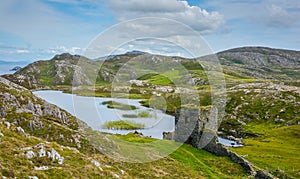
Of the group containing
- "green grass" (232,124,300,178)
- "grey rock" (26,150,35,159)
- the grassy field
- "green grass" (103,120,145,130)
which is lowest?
"green grass" (232,124,300,178)

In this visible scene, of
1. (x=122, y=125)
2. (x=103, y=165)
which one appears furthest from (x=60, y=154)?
(x=122, y=125)

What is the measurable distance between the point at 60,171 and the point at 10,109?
24.9m

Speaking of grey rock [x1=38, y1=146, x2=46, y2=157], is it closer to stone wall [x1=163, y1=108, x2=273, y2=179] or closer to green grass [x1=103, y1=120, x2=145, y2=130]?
stone wall [x1=163, y1=108, x2=273, y2=179]

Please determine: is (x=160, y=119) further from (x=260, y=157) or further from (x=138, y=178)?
(x=138, y=178)

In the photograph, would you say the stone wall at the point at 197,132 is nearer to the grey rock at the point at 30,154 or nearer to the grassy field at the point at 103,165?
the grassy field at the point at 103,165

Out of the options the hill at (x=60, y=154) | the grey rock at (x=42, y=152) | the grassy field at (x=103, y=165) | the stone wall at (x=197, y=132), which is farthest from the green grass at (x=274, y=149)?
the grey rock at (x=42, y=152)

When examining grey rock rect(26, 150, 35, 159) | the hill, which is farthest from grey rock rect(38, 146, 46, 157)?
grey rock rect(26, 150, 35, 159)

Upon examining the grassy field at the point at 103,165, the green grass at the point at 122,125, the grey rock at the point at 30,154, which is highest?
the grey rock at the point at 30,154

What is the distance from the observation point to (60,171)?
2338cm

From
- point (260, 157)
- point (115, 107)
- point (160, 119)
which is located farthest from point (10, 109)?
point (115, 107)

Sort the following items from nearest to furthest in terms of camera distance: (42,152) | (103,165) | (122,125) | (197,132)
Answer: (42,152) → (103,165) → (197,132) → (122,125)

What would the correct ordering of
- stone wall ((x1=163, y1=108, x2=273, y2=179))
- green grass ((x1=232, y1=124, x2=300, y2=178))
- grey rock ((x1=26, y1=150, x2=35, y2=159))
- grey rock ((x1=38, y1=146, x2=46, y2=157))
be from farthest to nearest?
green grass ((x1=232, y1=124, x2=300, y2=178))
stone wall ((x1=163, y1=108, x2=273, y2=179))
grey rock ((x1=38, y1=146, x2=46, y2=157))
grey rock ((x1=26, y1=150, x2=35, y2=159))

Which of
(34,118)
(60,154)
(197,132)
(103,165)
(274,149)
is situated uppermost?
(34,118)

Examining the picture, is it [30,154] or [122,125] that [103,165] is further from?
[122,125]
